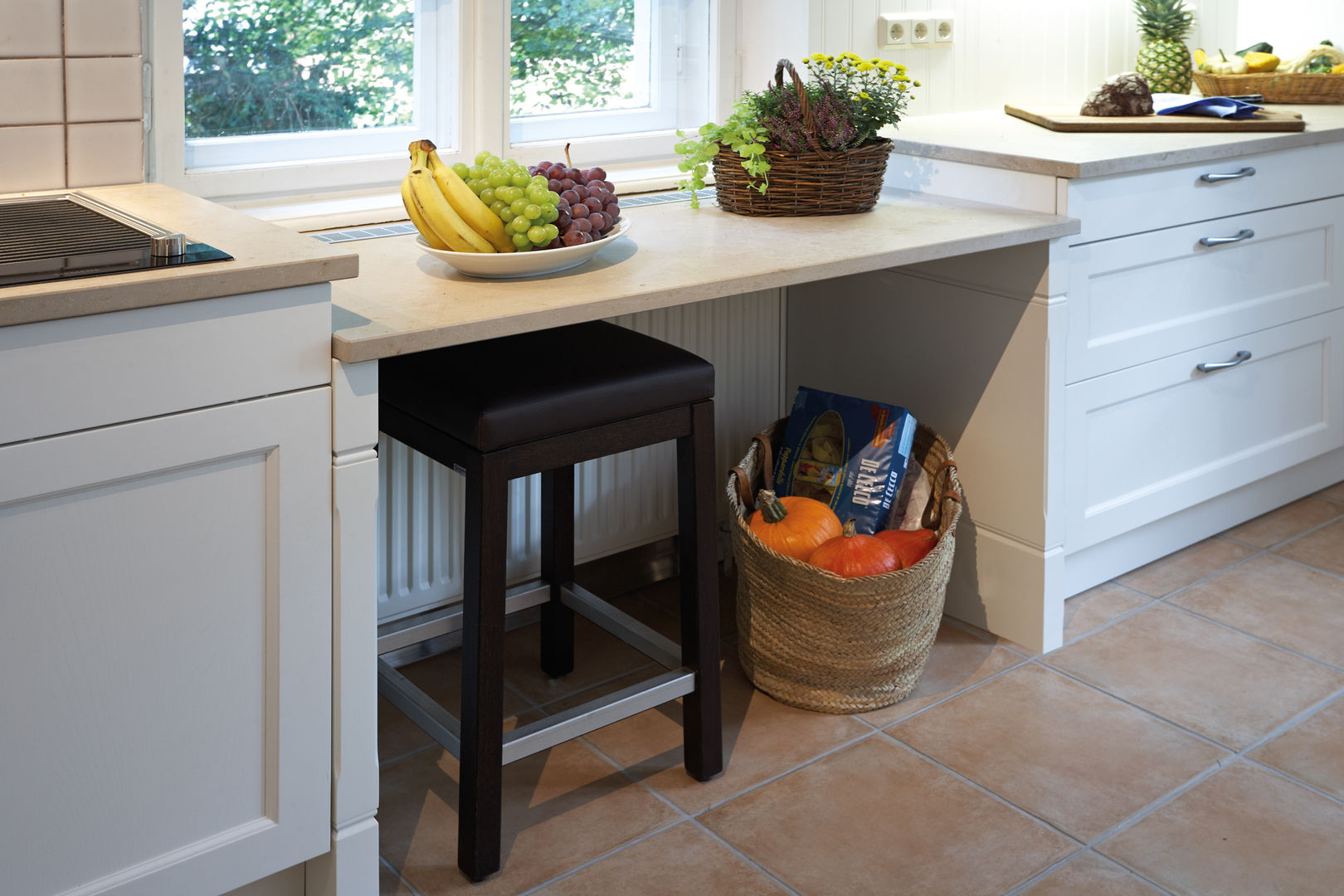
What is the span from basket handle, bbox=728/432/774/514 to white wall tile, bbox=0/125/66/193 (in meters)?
1.15

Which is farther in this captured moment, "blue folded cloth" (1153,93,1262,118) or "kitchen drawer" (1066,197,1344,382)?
"blue folded cloth" (1153,93,1262,118)

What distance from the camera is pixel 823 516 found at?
7.15ft

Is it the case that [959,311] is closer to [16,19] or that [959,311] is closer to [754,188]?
[754,188]

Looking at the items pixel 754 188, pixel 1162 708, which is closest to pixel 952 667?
pixel 1162 708

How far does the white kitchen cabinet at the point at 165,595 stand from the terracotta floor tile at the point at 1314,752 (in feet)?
4.75

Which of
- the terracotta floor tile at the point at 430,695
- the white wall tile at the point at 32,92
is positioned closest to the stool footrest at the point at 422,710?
the terracotta floor tile at the point at 430,695

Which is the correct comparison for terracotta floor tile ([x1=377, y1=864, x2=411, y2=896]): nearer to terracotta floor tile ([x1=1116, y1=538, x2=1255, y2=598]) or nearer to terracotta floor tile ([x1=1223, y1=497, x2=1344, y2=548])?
terracotta floor tile ([x1=1116, y1=538, x2=1255, y2=598])

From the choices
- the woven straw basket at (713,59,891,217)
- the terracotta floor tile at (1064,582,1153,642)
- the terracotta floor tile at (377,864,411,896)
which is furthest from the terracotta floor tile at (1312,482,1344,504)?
the terracotta floor tile at (377,864,411,896)

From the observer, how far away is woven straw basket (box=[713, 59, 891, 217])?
2.12 meters

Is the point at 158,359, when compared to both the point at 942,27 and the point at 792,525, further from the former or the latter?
the point at 942,27

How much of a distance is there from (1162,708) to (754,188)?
1119 mm

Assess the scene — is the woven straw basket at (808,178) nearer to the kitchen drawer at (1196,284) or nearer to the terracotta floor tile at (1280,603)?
the kitchen drawer at (1196,284)

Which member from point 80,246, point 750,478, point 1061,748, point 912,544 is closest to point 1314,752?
point 1061,748

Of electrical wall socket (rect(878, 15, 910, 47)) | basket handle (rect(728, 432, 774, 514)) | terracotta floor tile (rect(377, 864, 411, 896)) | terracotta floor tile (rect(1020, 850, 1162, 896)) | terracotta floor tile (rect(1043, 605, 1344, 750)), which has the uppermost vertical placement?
electrical wall socket (rect(878, 15, 910, 47))
